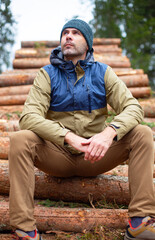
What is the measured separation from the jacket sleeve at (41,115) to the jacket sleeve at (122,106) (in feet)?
1.72

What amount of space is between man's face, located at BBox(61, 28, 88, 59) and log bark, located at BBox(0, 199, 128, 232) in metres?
1.79

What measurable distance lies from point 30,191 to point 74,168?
24.3 inches

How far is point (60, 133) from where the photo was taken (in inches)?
100

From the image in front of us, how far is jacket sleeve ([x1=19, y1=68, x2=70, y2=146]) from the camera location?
8.31ft

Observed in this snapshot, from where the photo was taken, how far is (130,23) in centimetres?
1352

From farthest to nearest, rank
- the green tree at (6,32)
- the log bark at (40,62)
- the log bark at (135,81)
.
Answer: the green tree at (6,32), the log bark at (40,62), the log bark at (135,81)

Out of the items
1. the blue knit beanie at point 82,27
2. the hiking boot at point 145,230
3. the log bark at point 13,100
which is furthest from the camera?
the log bark at point 13,100

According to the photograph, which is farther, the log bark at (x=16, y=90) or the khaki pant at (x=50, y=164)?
the log bark at (x=16, y=90)

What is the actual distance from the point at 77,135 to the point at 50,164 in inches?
15.9

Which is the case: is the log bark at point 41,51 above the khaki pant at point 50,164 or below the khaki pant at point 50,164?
above

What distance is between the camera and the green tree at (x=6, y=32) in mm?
13211

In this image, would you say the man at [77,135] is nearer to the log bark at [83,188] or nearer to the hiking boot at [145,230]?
the hiking boot at [145,230]

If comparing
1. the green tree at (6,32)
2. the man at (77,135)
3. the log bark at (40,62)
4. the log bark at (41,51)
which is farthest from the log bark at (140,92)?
the green tree at (6,32)

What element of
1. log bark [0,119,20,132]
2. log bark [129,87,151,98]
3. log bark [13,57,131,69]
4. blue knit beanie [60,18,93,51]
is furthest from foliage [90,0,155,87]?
blue knit beanie [60,18,93,51]
